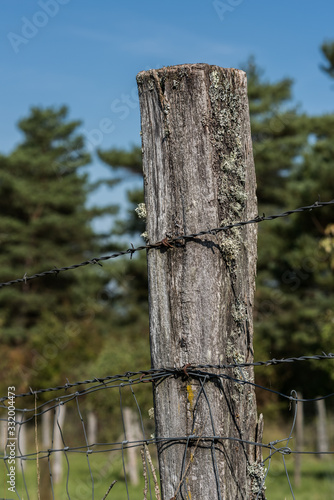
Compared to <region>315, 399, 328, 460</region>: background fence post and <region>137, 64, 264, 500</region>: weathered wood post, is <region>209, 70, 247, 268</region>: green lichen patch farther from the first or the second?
<region>315, 399, 328, 460</region>: background fence post

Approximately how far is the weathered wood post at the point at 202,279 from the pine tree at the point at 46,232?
67.3 ft

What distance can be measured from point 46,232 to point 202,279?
23.6m

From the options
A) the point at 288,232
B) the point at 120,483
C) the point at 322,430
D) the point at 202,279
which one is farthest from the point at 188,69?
the point at 288,232

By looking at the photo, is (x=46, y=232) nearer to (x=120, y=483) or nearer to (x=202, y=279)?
(x=120, y=483)

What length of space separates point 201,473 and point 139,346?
13.0 m

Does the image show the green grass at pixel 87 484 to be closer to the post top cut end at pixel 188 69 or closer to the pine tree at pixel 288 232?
the pine tree at pixel 288 232

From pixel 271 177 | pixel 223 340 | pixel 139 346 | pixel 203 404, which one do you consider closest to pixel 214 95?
pixel 223 340

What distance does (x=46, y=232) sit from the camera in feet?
81.1

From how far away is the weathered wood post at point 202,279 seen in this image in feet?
5.74

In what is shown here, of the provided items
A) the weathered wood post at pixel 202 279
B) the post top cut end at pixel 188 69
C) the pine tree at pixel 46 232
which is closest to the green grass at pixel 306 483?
the weathered wood post at pixel 202 279

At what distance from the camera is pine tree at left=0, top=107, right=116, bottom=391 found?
23422 mm

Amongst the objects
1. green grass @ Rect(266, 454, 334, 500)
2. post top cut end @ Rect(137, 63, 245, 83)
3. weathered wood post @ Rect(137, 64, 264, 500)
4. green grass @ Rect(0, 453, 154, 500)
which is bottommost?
green grass @ Rect(266, 454, 334, 500)

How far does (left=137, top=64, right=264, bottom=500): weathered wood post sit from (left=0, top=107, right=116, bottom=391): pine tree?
2050 cm

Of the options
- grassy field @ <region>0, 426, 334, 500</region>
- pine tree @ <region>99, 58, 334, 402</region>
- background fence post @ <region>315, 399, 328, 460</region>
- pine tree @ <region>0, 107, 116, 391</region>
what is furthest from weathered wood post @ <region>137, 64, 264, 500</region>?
pine tree @ <region>0, 107, 116, 391</region>
